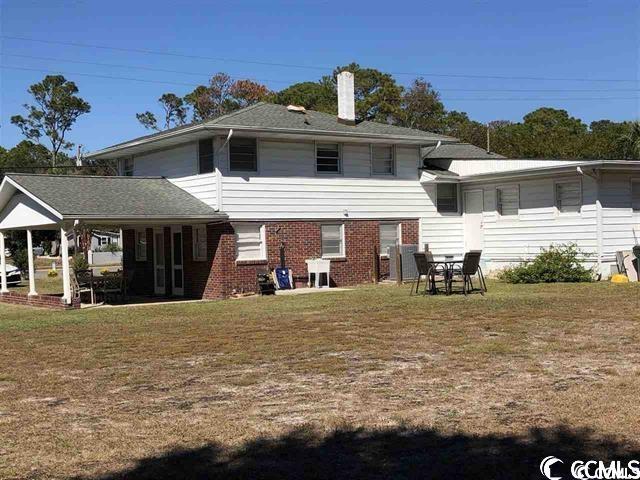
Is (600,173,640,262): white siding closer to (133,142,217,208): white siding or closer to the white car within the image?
(133,142,217,208): white siding

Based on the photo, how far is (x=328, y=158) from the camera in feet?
78.2

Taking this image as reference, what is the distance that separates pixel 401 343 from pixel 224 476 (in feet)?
19.3

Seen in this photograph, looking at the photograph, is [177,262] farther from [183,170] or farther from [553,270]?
[553,270]

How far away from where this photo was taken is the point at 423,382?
7.98 metres

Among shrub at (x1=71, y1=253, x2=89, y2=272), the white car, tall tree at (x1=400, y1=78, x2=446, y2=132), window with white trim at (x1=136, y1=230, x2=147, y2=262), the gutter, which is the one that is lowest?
the white car

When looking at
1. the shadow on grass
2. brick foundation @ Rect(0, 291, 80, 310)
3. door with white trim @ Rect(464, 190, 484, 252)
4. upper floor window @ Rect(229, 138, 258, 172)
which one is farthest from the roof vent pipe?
the shadow on grass

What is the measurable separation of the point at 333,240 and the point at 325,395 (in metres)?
16.5

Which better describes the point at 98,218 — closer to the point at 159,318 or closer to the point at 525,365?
the point at 159,318

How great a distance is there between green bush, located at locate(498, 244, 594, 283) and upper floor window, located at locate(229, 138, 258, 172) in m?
8.11

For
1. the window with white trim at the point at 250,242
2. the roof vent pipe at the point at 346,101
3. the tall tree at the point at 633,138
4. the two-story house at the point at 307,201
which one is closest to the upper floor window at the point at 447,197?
the two-story house at the point at 307,201

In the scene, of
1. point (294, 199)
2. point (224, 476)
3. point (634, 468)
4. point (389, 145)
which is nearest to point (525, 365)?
point (634, 468)

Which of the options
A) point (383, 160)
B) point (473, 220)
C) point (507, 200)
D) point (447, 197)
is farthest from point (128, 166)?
point (507, 200)

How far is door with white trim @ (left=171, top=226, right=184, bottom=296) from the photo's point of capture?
75.6 ft

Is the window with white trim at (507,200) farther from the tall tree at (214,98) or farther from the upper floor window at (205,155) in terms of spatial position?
the tall tree at (214,98)
